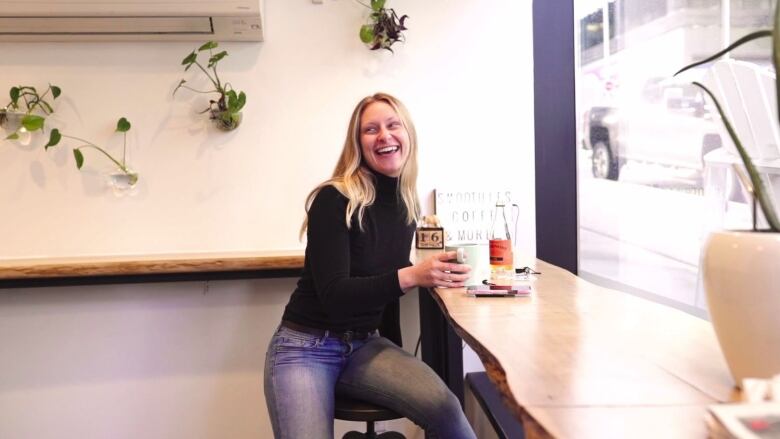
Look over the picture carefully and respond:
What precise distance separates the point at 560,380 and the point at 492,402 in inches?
56.4

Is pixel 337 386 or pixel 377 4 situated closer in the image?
pixel 337 386

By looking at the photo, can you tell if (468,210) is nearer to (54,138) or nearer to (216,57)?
(216,57)

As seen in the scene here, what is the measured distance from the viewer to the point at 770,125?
1.45 meters

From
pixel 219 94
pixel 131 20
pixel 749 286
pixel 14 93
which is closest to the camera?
pixel 749 286

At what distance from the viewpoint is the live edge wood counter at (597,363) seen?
1.91 feet

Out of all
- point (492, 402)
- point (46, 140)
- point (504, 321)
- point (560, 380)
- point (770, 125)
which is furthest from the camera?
point (46, 140)

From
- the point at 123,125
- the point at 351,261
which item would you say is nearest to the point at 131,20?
the point at 123,125

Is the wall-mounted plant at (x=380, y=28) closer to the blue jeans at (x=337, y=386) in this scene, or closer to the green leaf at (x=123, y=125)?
the green leaf at (x=123, y=125)

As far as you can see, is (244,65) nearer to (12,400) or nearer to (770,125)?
(12,400)

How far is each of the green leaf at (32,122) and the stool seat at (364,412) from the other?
5.10 feet

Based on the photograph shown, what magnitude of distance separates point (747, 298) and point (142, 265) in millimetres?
1852

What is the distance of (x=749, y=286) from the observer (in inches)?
25.6

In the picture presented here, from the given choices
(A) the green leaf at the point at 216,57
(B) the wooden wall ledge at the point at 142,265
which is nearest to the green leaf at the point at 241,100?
(A) the green leaf at the point at 216,57

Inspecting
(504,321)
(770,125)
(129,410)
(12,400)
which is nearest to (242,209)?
(129,410)
